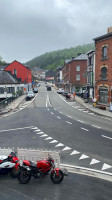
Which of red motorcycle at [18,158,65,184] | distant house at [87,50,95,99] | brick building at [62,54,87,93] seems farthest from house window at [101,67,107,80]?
brick building at [62,54,87,93]

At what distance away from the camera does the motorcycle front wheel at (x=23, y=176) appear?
7766 mm

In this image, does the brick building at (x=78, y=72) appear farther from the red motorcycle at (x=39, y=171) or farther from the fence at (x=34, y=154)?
the red motorcycle at (x=39, y=171)

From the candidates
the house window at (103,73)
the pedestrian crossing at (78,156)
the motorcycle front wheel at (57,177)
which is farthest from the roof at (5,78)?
the motorcycle front wheel at (57,177)

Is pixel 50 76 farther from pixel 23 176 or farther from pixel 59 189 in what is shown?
pixel 59 189

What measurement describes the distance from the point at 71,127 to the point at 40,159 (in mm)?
9029

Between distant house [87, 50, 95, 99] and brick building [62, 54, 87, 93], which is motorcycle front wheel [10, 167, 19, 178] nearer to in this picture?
distant house [87, 50, 95, 99]

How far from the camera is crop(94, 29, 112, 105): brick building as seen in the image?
2819 cm

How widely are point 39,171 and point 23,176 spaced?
0.72 meters

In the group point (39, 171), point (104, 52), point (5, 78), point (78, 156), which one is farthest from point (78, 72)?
point (39, 171)

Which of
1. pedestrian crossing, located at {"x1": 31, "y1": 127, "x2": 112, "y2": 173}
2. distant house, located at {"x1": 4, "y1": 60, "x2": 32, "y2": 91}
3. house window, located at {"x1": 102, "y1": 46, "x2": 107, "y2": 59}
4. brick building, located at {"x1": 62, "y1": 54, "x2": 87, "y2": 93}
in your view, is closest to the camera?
pedestrian crossing, located at {"x1": 31, "y1": 127, "x2": 112, "y2": 173}

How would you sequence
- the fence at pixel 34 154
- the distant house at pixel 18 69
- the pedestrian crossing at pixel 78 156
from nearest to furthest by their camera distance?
the fence at pixel 34 154, the pedestrian crossing at pixel 78 156, the distant house at pixel 18 69

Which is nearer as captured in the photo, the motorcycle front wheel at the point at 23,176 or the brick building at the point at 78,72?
the motorcycle front wheel at the point at 23,176

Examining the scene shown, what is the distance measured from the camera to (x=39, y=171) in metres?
7.95

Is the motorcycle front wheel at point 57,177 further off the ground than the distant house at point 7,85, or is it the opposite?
the distant house at point 7,85
